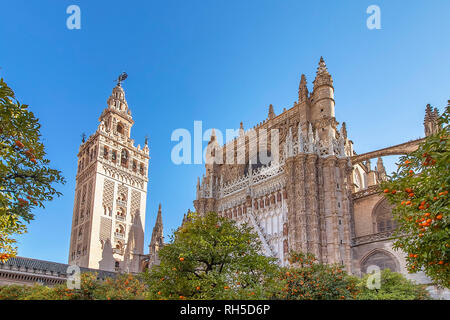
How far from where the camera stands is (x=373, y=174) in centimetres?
3909

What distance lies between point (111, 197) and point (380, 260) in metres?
39.0

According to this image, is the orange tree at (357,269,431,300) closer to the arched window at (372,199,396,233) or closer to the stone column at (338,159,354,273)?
the stone column at (338,159,354,273)

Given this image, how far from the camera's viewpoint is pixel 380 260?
90.2 feet

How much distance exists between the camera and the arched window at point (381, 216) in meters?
29.5

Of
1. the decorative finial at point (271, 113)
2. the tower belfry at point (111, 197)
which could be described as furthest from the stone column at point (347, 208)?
the tower belfry at point (111, 197)

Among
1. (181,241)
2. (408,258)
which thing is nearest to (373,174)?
(181,241)

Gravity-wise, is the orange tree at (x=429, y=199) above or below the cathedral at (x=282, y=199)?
below

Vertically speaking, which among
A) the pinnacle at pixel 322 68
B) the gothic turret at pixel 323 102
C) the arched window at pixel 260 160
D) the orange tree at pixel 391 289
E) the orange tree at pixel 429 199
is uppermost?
the pinnacle at pixel 322 68

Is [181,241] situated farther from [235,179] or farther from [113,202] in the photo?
[113,202]

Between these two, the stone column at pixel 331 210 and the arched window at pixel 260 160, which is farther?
the arched window at pixel 260 160

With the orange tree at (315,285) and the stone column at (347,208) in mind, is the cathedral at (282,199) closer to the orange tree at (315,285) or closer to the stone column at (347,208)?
the stone column at (347,208)

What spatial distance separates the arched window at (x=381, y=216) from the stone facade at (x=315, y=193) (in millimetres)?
66

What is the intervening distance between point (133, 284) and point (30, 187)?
1876 centimetres
